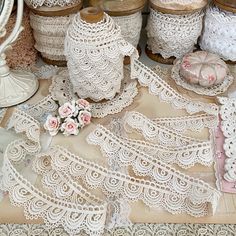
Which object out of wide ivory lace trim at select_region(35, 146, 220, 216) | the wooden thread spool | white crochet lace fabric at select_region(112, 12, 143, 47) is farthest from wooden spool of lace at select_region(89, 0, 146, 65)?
wide ivory lace trim at select_region(35, 146, 220, 216)

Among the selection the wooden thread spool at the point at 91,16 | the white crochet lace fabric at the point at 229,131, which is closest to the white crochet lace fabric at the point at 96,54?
the wooden thread spool at the point at 91,16

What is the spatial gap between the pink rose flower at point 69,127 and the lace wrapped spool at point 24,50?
0.82ft

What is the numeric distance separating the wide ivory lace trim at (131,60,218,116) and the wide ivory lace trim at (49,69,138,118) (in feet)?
0.09

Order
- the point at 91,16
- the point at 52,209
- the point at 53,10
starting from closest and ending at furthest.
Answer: the point at 52,209
the point at 91,16
the point at 53,10

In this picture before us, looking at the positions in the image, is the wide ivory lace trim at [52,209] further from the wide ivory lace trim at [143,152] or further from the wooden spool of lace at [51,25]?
the wooden spool of lace at [51,25]

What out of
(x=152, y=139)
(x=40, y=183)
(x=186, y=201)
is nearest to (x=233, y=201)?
(x=186, y=201)

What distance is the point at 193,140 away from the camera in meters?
0.80

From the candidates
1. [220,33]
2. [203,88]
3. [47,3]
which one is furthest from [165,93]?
[47,3]

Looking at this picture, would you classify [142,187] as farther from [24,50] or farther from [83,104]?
[24,50]

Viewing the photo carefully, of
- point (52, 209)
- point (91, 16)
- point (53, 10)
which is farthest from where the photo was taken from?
point (53, 10)

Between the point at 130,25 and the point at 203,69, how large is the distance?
18 centimetres

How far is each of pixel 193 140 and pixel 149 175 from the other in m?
0.12

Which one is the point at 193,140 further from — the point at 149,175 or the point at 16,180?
the point at 16,180

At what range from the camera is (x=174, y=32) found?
0.94 meters
